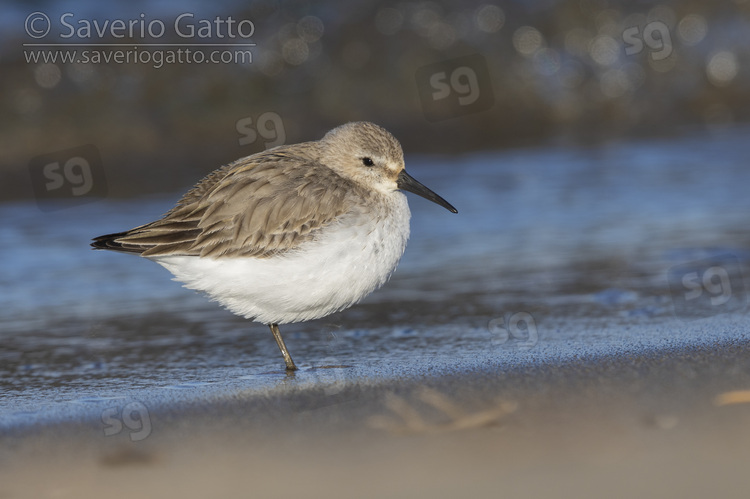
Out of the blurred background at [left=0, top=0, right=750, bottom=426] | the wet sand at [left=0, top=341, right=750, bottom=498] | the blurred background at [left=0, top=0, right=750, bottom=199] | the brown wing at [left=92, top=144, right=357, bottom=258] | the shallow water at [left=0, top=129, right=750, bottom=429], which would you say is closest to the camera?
the wet sand at [left=0, top=341, right=750, bottom=498]

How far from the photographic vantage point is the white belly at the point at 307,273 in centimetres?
502

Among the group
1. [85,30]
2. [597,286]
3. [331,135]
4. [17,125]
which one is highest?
[85,30]

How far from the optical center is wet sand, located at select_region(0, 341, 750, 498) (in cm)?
331


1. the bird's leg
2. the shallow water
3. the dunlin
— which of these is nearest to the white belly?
the dunlin

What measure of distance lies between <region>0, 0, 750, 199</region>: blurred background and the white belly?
5.30 m

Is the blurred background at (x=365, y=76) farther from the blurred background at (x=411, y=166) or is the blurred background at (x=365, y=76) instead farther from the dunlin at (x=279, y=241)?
the dunlin at (x=279, y=241)

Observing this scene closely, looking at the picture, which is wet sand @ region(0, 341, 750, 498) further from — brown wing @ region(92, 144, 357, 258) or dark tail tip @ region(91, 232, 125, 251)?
dark tail tip @ region(91, 232, 125, 251)

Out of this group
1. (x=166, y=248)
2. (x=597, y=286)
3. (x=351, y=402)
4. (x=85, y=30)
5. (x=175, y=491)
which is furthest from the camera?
(x=85, y=30)

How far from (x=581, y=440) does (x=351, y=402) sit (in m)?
1.08

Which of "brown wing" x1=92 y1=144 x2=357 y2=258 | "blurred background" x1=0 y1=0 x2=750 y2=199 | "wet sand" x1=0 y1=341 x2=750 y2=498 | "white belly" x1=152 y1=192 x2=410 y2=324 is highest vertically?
"blurred background" x1=0 y1=0 x2=750 y2=199

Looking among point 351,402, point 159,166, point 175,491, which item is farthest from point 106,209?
point 175,491

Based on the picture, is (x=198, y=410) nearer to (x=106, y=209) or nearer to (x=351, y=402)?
(x=351, y=402)

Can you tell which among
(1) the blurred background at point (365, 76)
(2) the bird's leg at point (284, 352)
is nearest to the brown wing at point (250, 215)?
(2) the bird's leg at point (284, 352)

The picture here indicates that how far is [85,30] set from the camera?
1166 centimetres
